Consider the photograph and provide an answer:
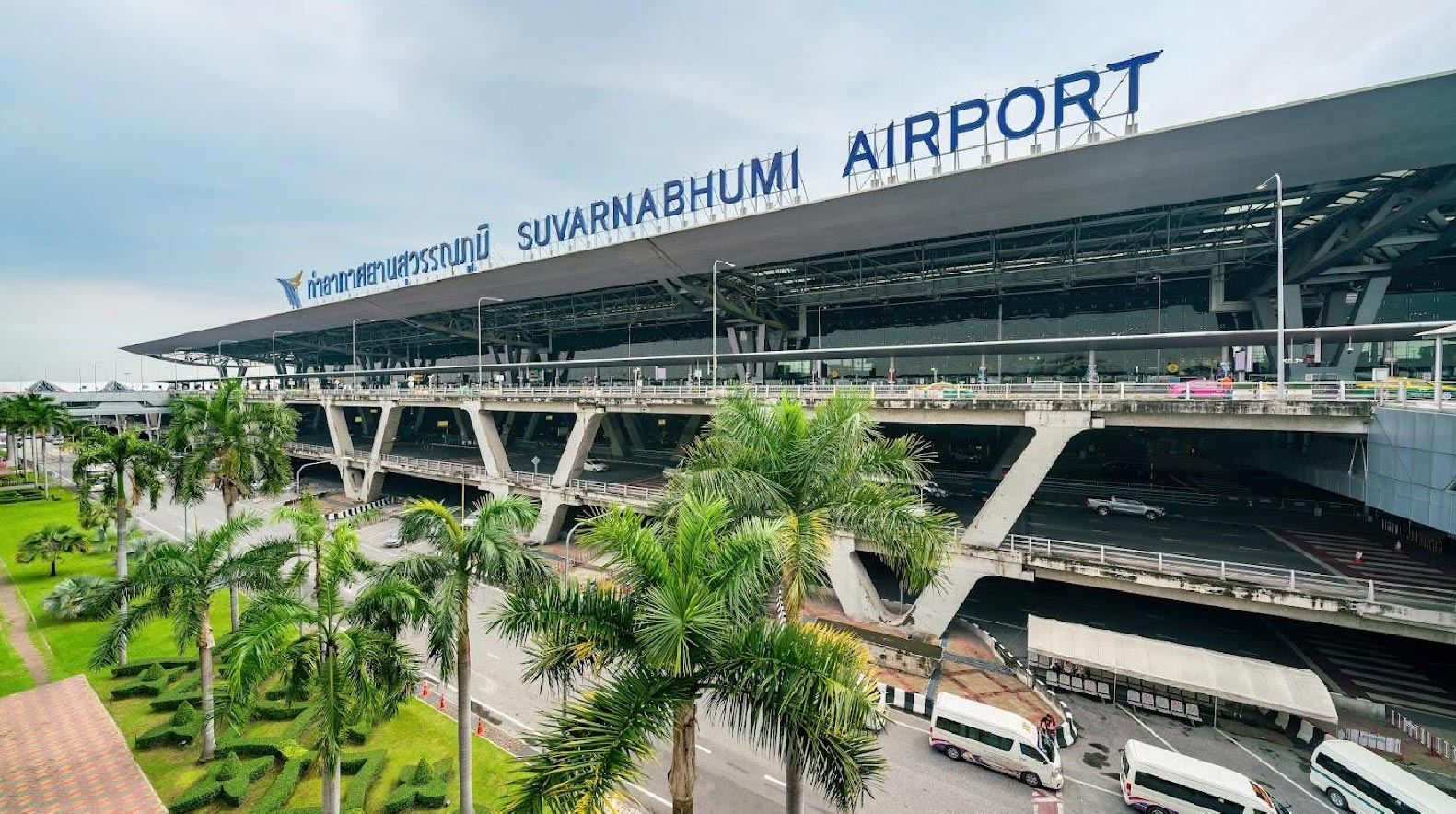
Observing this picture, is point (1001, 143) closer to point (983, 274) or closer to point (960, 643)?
point (983, 274)

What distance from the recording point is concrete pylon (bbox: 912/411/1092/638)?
23.6 metres

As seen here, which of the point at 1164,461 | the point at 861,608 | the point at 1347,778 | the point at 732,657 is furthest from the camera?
the point at 1164,461

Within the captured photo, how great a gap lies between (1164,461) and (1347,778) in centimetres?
3314

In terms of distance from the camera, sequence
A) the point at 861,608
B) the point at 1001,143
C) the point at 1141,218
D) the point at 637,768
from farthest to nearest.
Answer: the point at 1141,218 < the point at 1001,143 < the point at 861,608 < the point at 637,768

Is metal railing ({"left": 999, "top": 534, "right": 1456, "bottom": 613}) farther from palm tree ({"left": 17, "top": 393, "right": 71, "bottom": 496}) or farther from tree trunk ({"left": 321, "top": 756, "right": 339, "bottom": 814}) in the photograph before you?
palm tree ({"left": 17, "top": 393, "right": 71, "bottom": 496})

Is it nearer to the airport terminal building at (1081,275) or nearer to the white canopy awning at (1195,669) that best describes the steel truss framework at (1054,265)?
the airport terminal building at (1081,275)

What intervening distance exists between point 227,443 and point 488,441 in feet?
69.6

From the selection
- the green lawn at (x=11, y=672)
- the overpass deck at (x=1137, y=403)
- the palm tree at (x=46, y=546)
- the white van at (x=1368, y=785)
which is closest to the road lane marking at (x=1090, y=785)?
the white van at (x=1368, y=785)

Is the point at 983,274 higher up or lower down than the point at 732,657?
higher up

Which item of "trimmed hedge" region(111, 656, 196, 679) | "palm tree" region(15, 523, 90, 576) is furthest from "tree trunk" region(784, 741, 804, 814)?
"palm tree" region(15, 523, 90, 576)

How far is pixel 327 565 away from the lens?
35.4ft

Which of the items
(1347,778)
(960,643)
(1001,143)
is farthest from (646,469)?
(1347,778)

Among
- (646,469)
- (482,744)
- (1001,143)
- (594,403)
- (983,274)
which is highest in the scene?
(1001,143)

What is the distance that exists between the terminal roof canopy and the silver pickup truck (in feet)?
52.9
